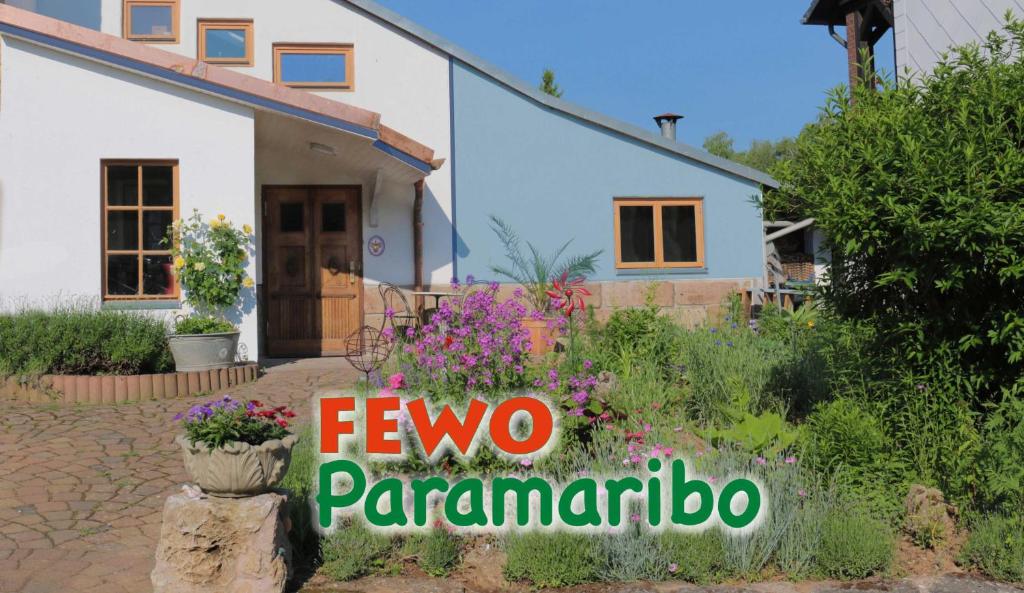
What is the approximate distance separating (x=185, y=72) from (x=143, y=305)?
244cm

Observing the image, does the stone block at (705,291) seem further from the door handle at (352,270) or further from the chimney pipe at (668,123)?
the door handle at (352,270)

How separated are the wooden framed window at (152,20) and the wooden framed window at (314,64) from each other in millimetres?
1412

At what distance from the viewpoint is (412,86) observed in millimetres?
11484

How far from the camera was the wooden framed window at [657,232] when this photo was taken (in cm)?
1195

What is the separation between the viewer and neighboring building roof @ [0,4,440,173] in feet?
27.7

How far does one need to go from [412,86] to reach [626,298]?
410 centimetres

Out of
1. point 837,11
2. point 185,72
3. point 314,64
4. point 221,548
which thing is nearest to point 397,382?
point 221,548

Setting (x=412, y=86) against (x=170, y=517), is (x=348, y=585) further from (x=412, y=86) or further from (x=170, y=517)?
(x=412, y=86)

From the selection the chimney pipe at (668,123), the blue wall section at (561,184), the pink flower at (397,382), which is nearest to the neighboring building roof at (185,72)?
the blue wall section at (561,184)

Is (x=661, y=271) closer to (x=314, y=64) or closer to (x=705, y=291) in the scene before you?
(x=705, y=291)

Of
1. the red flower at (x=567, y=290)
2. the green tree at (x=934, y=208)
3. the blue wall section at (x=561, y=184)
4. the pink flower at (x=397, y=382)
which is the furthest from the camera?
the blue wall section at (x=561, y=184)

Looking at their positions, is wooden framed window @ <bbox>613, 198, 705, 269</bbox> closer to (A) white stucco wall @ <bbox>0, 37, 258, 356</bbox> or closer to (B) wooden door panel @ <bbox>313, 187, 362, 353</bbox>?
(B) wooden door panel @ <bbox>313, 187, 362, 353</bbox>

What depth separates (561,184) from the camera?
38.7 feet

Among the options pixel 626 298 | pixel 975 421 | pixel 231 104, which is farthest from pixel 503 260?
pixel 975 421
